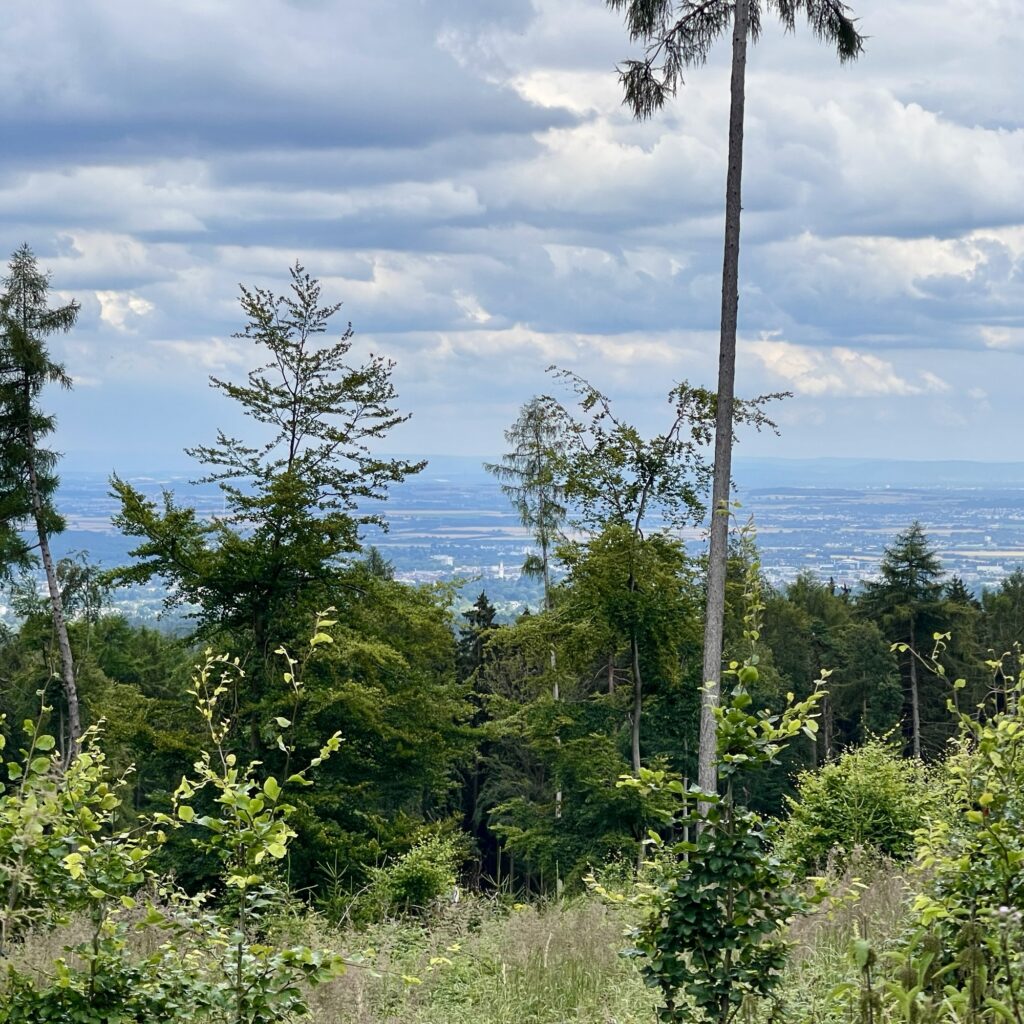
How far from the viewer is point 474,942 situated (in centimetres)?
826

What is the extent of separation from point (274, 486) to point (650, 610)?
7919 mm

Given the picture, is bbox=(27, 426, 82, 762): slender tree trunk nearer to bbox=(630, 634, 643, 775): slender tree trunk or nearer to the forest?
the forest

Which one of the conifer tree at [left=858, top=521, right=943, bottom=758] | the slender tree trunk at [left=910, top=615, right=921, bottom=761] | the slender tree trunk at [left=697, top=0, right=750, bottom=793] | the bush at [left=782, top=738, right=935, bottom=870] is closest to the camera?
the bush at [left=782, top=738, right=935, bottom=870]

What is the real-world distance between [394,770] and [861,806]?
31.6ft

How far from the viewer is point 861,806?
15398 mm

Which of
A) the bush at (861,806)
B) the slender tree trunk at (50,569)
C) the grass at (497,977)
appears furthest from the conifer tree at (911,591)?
the grass at (497,977)

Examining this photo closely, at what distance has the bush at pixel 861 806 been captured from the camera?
1502 cm

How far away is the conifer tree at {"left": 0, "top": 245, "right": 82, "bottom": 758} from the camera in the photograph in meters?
24.7

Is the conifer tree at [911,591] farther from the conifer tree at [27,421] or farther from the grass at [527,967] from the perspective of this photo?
the grass at [527,967]

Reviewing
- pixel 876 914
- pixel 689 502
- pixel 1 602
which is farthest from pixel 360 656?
pixel 1 602

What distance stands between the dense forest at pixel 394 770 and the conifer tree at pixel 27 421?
58mm

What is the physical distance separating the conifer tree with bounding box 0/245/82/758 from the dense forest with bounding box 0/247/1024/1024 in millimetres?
58

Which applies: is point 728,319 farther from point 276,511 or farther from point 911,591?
point 911,591

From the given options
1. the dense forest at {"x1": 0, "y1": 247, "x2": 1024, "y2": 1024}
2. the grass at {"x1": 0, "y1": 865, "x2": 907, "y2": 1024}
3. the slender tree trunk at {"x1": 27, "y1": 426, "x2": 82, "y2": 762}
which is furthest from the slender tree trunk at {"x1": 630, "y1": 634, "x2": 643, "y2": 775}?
the grass at {"x1": 0, "y1": 865, "x2": 907, "y2": 1024}
